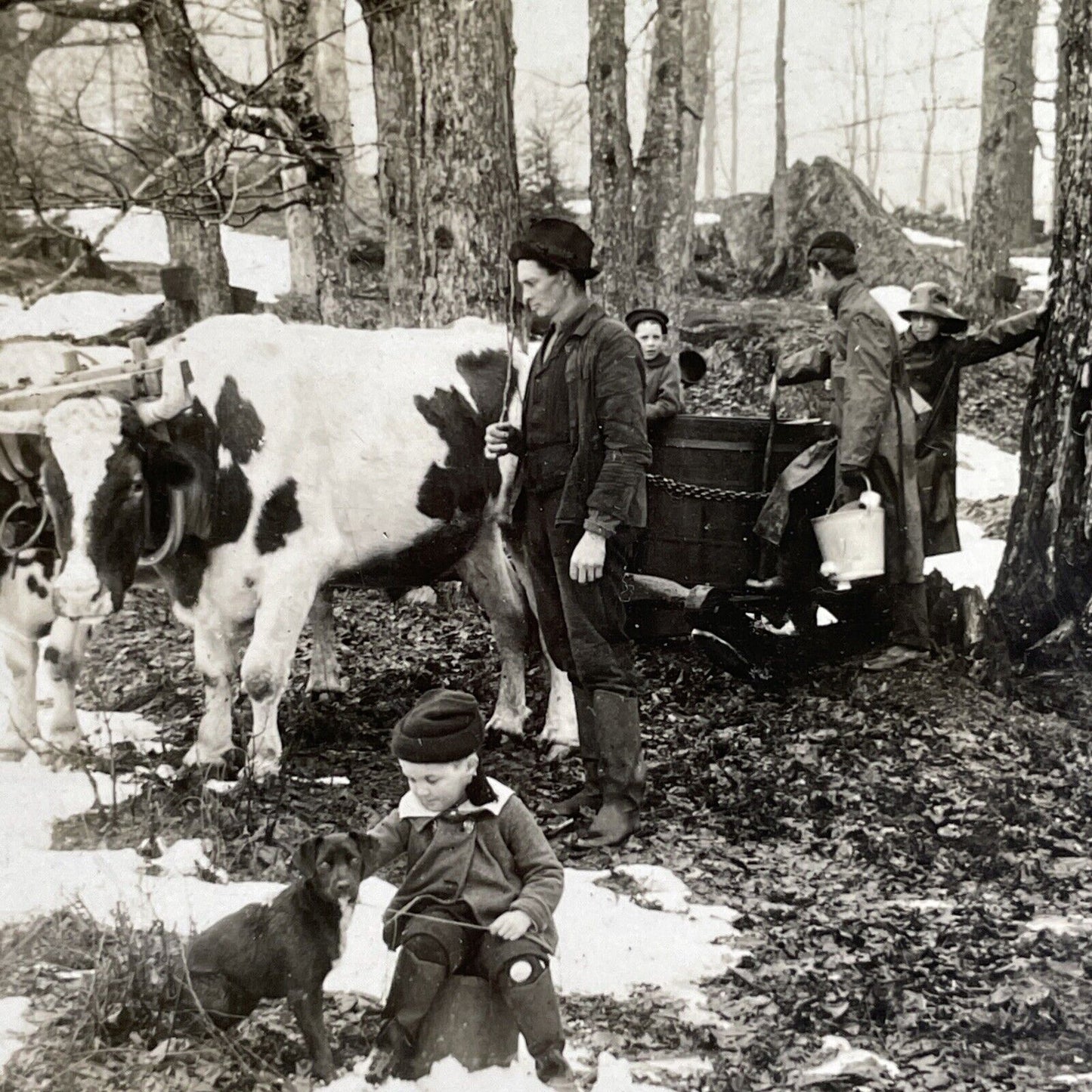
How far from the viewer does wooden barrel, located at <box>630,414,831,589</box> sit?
4551 mm

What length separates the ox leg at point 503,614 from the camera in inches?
163

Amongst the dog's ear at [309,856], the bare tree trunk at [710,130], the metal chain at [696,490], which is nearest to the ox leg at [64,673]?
the dog's ear at [309,856]

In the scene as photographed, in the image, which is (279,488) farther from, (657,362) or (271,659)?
(657,362)

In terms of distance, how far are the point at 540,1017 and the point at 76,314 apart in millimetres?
2776

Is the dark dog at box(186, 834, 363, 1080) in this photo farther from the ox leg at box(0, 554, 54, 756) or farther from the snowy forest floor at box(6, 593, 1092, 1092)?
the ox leg at box(0, 554, 54, 756)

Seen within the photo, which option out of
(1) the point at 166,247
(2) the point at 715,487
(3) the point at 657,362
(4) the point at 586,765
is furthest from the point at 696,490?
(1) the point at 166,247

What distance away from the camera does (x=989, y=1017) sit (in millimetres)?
2900

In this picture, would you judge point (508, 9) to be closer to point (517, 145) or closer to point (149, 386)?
point (517, 145)

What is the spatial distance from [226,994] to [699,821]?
1.56 meters

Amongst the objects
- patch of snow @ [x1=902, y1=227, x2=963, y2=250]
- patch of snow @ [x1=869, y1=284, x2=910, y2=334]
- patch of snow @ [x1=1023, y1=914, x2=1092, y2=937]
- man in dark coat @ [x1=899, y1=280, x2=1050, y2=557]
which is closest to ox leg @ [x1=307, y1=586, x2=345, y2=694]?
patch of snow @ [x1=1023, y1=914, x2=1092, y2=937]

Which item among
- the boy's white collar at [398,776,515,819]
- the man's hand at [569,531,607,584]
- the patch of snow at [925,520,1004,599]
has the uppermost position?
the man's hand at [569,531,607,584]

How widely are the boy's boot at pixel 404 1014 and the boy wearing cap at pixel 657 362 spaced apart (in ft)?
9.64

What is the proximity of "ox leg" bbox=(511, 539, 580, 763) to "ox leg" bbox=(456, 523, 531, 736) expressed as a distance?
8 centimetres

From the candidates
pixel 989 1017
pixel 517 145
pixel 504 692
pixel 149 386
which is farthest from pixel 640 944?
pixel 517 145
